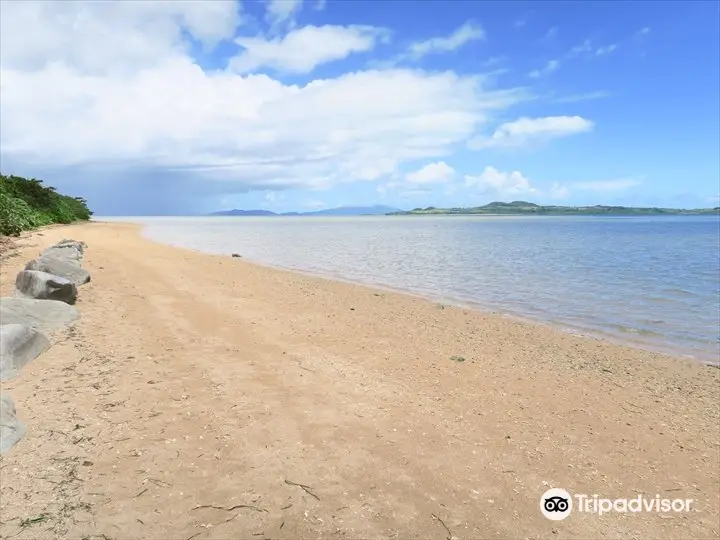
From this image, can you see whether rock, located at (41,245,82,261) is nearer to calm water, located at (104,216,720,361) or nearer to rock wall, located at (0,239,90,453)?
rock wall, located at (0,239,90,453)

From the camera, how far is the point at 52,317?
9781 mm

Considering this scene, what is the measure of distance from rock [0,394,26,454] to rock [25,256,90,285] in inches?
332

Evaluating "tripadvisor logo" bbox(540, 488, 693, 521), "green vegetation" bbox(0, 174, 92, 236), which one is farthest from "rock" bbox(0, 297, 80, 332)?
"green vegetation" bbox(0, 174, 92, 236)

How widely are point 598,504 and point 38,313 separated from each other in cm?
1051

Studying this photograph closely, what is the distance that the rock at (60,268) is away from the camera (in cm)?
1286

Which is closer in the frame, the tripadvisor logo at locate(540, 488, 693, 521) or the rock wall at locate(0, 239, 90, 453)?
the tripadvisor logo at locate(540, 488, 693, 521)

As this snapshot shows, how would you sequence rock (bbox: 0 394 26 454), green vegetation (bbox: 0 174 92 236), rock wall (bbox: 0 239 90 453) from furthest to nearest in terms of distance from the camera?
1. green vegetation (bbox: 0 174 92 236)
2. rock wall (bbox: 0 239 90 453)
3. rock (bbox: 0 394 26 454)

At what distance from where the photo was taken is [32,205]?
5119 centimetres

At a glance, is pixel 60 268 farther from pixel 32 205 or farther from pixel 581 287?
pixel 32 205

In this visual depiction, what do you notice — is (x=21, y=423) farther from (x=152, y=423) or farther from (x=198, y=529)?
(x=198, y=529)

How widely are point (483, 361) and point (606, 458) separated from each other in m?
3.92

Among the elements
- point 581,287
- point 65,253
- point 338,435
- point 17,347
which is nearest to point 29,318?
point 17,347

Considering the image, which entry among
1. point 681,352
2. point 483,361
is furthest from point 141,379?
point 681,352

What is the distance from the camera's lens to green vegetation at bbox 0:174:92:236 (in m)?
33.5
